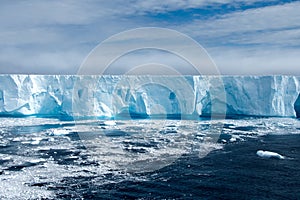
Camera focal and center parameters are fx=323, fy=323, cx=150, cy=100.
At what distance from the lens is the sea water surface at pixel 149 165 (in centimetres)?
1430

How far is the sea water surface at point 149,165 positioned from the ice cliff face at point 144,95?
12.8 metres

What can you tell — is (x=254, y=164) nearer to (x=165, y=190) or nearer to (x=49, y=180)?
(x=165, y=190)

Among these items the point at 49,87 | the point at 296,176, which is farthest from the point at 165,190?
the point at 49,87

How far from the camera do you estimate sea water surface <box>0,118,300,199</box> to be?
14297 mm

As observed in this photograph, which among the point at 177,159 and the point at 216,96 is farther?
the point at 216,96

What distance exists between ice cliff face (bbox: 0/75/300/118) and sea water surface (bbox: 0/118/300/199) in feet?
42.1

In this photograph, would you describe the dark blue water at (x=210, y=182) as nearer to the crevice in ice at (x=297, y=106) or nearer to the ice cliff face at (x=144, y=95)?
the ice cliff face at (x=144, y=95)

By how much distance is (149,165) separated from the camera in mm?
18688

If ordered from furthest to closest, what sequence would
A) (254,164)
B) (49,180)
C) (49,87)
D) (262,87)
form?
(49,87), (262,87), (254,164), (49,180)

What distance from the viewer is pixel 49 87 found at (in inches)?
1799

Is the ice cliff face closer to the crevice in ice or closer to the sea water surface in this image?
the crevice in ice

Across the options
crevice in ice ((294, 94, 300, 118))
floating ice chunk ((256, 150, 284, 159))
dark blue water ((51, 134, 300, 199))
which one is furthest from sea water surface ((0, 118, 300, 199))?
crevice in ice ((294, 94, 300, 118))

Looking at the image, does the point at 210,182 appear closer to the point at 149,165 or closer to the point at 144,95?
the point at 149,165

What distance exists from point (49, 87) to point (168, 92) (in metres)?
17.1
